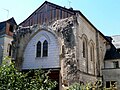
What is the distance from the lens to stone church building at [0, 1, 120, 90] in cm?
1917

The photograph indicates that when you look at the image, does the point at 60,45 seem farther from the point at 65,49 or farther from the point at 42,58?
the point at 42,58

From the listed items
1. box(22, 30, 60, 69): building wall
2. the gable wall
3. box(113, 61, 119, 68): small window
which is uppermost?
the gable wall

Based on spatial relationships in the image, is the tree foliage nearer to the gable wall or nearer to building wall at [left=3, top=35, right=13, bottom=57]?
the gable wall

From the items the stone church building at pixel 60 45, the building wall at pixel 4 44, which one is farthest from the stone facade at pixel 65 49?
the building wall at pixel 4 44

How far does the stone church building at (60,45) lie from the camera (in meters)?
19.2

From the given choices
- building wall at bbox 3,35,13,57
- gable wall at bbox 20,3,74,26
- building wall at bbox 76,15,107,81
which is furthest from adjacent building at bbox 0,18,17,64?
building wall at bbox 76,15,107,81

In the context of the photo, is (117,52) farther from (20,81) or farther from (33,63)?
(20,81)

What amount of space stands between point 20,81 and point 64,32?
13.7m

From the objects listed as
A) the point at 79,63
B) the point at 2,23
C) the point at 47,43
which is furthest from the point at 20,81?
the point at 2,23

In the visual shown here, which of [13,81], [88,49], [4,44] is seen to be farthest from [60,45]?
[13,81]

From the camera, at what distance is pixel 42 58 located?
20922 millimetres

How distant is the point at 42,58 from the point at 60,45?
2336mm

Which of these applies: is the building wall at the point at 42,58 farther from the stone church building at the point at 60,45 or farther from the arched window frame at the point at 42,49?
the arched window frame at the point at 42,49

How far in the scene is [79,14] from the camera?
20.7 metres
